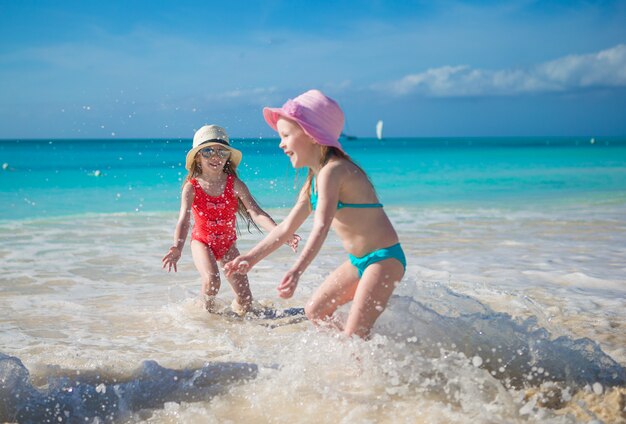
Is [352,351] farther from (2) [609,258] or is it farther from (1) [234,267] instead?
(2) [609,258]

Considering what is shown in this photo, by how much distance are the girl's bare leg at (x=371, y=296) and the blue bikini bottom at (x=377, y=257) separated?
3 centimetres

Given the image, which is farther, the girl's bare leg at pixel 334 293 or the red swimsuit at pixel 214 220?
the red swimsuit at pixel 214 220

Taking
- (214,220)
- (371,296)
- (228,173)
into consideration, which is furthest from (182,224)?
(371,296)

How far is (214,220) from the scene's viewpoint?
17.6 feet

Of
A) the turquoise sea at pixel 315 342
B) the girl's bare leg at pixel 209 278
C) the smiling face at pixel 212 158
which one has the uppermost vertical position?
the smiling face at pixel 212 158

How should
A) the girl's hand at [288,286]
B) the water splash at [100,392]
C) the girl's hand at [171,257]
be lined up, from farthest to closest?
the girl's hand at [171,257], the girl's hand at [288,286], the water splash at [100,392]

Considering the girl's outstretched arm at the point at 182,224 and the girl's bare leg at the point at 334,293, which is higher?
the girl's outstretched arm at the point at 182,224

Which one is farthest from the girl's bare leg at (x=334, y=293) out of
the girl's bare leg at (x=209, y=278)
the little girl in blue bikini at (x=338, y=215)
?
the girl's bare leg at (x=209, y=278)

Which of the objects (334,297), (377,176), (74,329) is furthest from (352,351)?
(377,176)

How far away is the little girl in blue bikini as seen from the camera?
140 inches

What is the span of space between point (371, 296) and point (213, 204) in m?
2.20

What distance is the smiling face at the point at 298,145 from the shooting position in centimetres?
370

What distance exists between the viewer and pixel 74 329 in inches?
182

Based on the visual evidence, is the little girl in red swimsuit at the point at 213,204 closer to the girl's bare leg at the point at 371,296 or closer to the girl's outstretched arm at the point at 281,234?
the girl's outstretched arm at the point at 281,234
